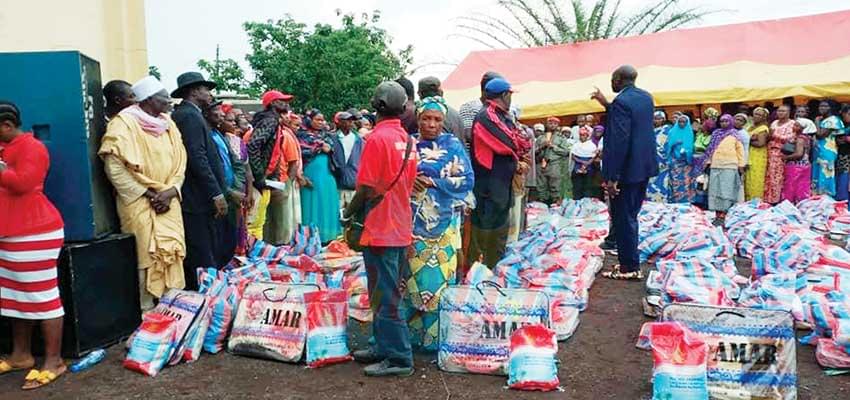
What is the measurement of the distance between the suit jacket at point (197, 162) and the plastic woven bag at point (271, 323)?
36.9 inches

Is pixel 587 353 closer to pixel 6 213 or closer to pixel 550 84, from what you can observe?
pixel 6 213

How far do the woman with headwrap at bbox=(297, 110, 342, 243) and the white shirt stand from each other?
0.42 meters

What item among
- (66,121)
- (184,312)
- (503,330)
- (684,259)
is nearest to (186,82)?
(66,121)

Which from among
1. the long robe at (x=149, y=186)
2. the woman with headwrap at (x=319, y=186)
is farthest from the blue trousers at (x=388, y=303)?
the woman with headwrap at (x=319, y=186)

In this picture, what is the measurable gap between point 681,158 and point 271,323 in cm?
906

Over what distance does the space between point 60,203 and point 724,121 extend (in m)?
9.51

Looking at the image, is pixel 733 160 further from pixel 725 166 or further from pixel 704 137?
pixel 704 137

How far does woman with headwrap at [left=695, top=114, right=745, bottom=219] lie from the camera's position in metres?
10.8

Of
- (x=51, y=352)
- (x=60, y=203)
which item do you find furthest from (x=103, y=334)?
(x=60, y=203)

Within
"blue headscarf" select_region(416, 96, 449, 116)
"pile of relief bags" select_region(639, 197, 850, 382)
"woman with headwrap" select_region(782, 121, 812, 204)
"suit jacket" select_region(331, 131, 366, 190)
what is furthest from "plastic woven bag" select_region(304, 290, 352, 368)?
"woman with headwrap" select_region(782, 121, 812, 204)

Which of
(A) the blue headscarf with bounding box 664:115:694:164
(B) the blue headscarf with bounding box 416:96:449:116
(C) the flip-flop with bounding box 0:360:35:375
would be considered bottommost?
(C) the flip-flop with bounding box 0:360:35:375

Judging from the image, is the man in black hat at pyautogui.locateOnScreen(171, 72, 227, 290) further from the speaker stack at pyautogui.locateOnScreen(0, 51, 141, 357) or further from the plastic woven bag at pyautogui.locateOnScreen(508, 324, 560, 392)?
the plastic woven bag at pyautogui.locateOnScreen(508, 324, 560, 392)

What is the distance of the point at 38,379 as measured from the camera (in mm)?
4152

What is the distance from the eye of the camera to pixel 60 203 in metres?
4.61
